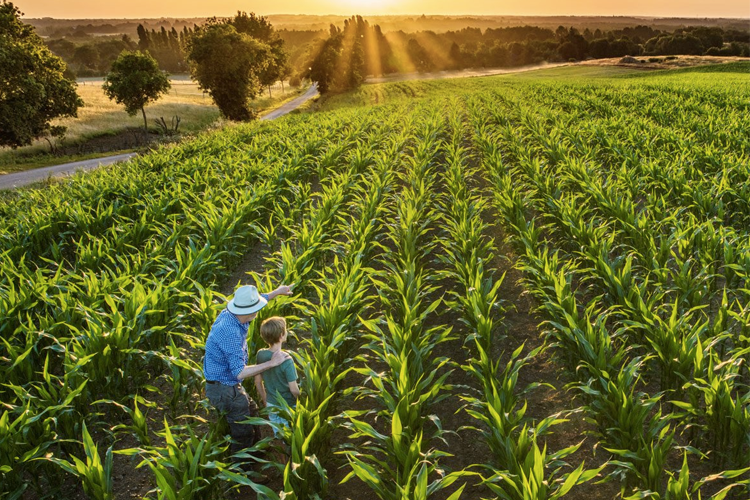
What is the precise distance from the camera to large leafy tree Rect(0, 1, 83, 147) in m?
24.2

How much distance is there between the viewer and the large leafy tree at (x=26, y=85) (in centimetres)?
2420

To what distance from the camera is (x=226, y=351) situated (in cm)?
409

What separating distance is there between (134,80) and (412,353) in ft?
126

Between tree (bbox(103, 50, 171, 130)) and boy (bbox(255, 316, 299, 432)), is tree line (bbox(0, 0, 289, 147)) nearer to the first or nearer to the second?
tree (bbox(103, 50, 171, 130))

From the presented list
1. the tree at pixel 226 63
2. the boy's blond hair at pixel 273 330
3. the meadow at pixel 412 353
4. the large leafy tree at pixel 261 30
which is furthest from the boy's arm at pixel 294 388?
the large leafy tree at pixel 261 30

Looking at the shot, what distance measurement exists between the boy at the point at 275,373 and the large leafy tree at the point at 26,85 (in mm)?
27096

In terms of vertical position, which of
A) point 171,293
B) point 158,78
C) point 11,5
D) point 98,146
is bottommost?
point 98,146

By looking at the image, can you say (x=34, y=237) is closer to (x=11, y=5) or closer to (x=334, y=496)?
(x=334, y=496)

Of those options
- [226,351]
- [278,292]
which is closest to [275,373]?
[226,351]

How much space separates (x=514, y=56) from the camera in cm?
10875

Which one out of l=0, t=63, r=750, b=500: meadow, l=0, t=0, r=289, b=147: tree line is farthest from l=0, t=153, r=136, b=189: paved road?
l=0, t=63, r=750, b=500: meadow

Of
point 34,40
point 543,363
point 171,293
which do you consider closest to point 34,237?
point 171,293

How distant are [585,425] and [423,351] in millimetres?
1740

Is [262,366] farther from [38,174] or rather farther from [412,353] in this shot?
[38,174]
